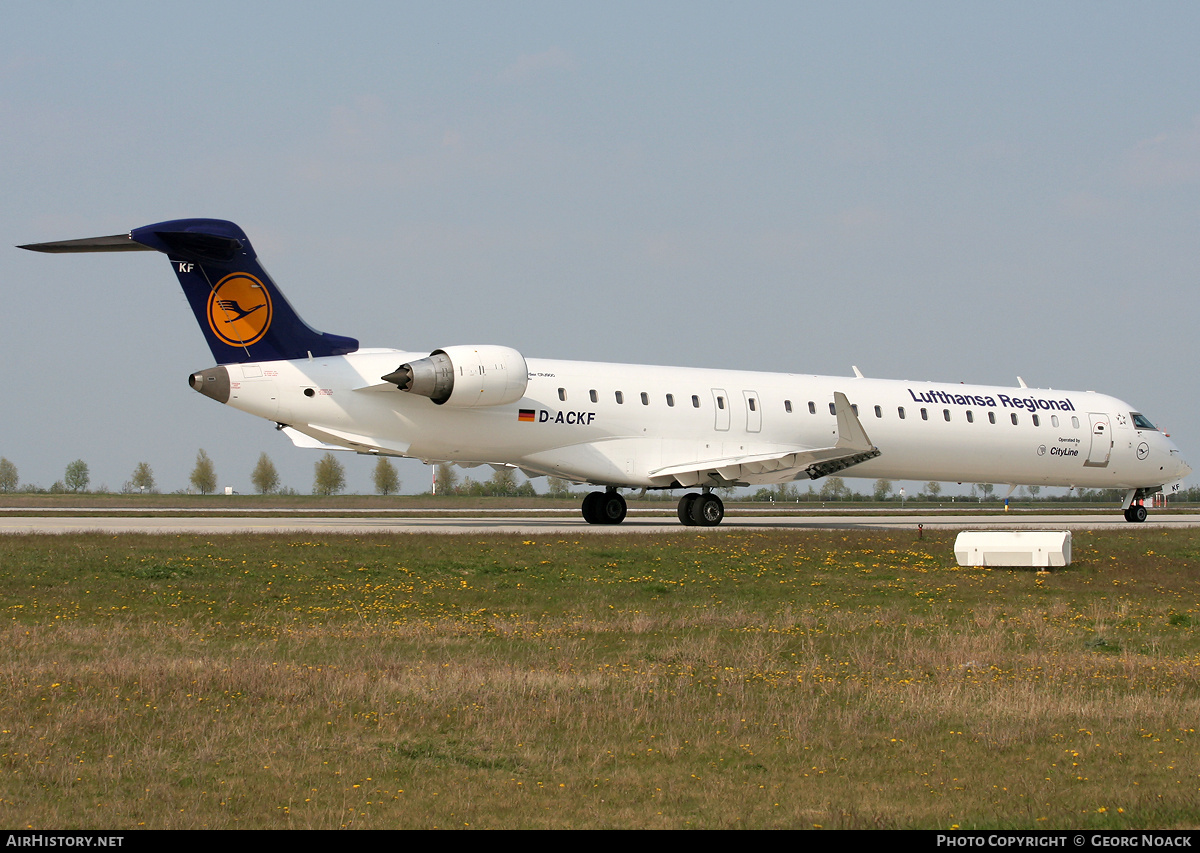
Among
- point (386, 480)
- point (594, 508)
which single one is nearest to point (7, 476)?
point (386, 480)

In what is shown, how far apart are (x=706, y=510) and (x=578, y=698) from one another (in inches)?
771

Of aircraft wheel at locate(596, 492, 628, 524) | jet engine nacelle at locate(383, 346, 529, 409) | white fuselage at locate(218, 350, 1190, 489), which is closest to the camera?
jet engine nacelle at locate(383, 346, 529, 409)

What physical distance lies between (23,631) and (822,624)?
29.7 ft

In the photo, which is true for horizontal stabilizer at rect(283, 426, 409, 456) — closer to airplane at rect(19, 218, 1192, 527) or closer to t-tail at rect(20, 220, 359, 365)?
airplane at rect(19, 218, 1192, 527)

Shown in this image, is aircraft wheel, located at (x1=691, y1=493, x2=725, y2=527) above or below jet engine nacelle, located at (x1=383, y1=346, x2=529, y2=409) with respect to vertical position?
below

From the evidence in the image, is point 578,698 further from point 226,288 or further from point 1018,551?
point 226,288

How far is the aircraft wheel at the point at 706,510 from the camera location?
1140 inches

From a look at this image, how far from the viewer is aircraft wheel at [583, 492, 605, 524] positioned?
30.5 meters

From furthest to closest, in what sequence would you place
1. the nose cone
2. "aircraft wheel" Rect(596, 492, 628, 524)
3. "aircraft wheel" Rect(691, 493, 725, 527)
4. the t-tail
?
"aircraft wheel" Rect(596, 492, 628, 524), "aircraft wheel" Rect(691, 493, 725, 527), the nose cone, the t-tail

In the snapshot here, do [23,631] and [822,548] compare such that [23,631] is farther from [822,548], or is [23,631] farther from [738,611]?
[822,548]

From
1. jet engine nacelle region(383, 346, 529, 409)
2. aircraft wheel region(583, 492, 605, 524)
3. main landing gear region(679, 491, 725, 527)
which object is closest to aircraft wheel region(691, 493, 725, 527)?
main landing gear region(679, 491, 725, 527)

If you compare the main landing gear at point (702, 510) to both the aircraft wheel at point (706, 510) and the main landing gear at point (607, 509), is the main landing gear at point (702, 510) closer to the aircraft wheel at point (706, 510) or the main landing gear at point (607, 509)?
the aircraft wheel at point (706, 510)

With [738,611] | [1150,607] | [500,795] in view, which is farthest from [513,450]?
[500,795]

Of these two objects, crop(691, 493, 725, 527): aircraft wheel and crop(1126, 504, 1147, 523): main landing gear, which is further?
crop(1126, 504, 1147, 523): main landing gear
